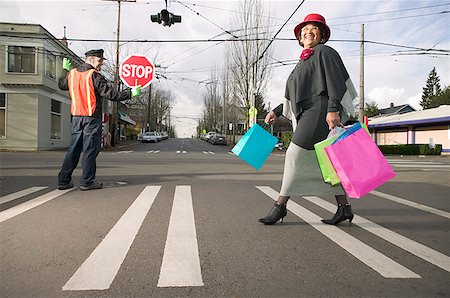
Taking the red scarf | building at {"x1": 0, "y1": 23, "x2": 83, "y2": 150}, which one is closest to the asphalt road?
the red scarf

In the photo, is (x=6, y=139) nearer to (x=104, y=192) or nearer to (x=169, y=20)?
(x=169, y=20)

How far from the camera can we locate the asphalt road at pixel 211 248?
2.09 meters

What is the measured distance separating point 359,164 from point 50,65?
24200mm

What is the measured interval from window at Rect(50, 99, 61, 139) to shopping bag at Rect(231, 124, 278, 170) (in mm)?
22749

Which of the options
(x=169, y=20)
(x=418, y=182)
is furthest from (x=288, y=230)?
(x=169, y=20)

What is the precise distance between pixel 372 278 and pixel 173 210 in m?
2.54

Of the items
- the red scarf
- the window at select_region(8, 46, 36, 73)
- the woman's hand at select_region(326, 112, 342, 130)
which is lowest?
the woman's hand at select_region(326, 112, 342, 130)

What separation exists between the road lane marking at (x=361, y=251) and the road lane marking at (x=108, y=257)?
6.24 feet

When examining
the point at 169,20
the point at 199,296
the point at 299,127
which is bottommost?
the point at 199,296

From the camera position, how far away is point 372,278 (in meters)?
2.24

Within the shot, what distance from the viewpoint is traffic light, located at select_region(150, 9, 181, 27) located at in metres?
14.1

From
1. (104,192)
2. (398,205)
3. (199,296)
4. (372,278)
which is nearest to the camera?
(199,296)

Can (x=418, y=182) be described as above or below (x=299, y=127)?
below

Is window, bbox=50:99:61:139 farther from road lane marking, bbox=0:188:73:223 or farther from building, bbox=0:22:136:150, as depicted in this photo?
road lane marking, bbox=0:188:73:223
